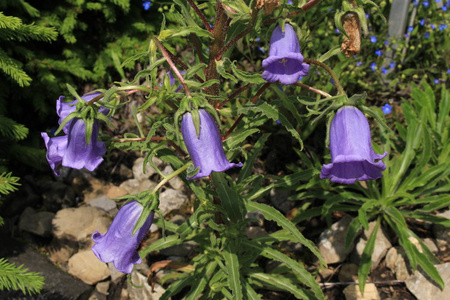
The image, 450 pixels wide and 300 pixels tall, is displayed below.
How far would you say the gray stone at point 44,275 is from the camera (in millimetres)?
3418

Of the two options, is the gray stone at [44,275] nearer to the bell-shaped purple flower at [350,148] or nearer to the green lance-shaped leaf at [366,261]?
the green lance-shaped leaf at [366,261]

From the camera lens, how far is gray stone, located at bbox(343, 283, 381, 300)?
11.4 feet

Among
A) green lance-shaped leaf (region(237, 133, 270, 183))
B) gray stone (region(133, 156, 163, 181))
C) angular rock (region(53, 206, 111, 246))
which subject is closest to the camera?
green lance-shaped leaf (region(237, 133, 270, 183))

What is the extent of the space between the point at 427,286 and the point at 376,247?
496 millimetres

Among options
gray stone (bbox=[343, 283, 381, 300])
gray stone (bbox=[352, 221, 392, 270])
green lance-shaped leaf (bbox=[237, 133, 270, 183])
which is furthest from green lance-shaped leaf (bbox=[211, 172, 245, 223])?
gray stone (bbox=[352, 221, 392, 270])

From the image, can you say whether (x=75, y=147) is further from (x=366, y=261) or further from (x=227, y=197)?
(x=366, y=261)

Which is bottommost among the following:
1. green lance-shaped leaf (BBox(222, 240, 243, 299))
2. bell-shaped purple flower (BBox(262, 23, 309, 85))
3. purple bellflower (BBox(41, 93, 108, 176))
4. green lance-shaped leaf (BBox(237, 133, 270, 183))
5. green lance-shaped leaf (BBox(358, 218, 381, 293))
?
green lance-shaped leaf (BBox(358, 218, 381, 293))

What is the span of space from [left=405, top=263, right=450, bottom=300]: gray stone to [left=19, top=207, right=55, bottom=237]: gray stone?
316 cm

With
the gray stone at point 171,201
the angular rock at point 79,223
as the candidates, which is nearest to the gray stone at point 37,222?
the angular rock at point 79,223

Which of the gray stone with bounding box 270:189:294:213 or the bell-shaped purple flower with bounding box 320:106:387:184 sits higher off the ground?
the bell-shaped purple flower with bounding box 320:106:387:184

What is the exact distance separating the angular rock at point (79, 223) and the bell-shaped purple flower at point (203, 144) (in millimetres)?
2205

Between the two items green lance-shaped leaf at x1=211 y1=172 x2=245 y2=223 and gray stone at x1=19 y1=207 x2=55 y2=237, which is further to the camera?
gray stone at x1=19 y1=207 x2=55 y2=237

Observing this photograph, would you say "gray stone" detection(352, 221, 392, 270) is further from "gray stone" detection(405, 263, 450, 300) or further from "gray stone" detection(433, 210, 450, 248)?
"gray stone" detection(433, 210, 450, 248)

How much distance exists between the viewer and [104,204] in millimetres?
4234
